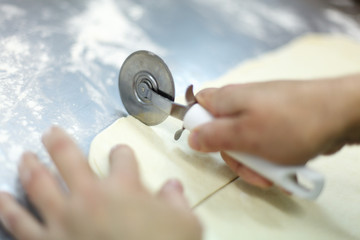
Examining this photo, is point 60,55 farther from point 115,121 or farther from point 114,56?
point 115,121

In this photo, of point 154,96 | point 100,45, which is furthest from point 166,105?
point 100,45

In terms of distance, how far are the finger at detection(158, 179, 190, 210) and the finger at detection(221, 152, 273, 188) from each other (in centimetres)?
19

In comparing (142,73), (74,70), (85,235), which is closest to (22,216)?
(85,235)

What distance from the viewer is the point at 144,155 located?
0.79 meters

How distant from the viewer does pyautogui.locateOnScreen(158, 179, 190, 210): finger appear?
58 centimetres

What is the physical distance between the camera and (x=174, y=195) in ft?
1.96

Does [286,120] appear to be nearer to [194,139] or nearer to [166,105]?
[194,139]

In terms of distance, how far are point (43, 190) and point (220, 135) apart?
0.32 metres

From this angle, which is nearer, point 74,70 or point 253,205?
point 253,205

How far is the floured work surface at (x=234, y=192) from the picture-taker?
720 millimetres

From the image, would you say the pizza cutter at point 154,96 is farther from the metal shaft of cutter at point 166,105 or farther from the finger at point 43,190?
the finger at point 43,190

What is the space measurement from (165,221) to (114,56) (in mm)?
699

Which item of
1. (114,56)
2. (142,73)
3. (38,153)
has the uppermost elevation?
(142,73)

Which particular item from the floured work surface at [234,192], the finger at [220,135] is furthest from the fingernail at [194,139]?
the floured work surface at [234,192]
